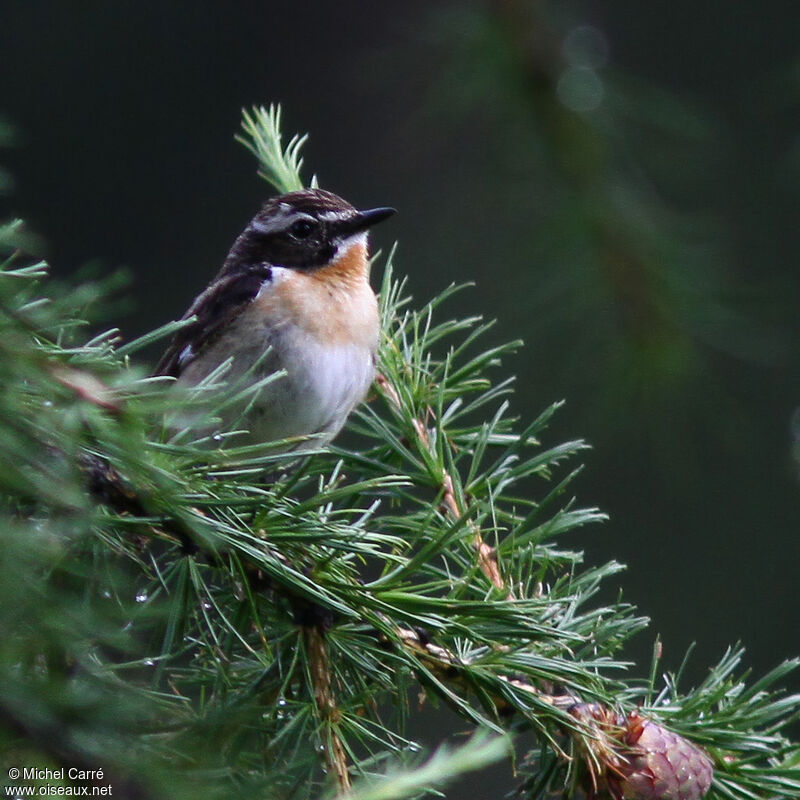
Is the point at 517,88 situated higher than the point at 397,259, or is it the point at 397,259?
the point at 517,88

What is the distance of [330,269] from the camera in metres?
4.31

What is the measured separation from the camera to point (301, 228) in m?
4.46

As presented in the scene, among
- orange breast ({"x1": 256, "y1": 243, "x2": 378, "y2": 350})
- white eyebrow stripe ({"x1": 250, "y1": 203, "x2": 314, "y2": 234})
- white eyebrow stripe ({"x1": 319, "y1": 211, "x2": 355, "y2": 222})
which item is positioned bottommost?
orange breast ({"x1": 256, "y1": 243, "x2": 378, "y2": 350})

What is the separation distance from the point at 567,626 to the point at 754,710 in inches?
16.1

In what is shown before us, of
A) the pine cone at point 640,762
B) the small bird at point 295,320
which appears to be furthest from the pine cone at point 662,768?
the small bird at point 295,320

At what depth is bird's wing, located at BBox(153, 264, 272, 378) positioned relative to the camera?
13.2 ft

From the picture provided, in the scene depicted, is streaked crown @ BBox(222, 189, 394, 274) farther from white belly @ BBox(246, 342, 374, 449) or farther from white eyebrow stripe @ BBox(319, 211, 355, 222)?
white belly @ BBox(246, 342, 374, 449)

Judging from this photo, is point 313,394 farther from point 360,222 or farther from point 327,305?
point 360,222

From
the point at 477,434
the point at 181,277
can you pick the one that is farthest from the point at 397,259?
the point at 477,434

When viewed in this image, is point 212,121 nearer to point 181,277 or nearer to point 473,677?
point 181,277

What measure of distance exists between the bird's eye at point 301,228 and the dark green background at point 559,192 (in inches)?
25.6

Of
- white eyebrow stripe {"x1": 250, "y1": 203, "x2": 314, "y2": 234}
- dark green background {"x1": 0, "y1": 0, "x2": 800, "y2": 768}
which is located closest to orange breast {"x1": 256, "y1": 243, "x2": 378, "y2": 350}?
white eyebrow stripe {"x1": 250, "y1": 203, "x2": 314, "y2": 234}

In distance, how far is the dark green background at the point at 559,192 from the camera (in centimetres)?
396

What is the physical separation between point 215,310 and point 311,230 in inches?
23.1
